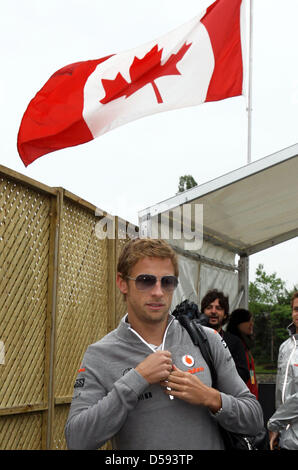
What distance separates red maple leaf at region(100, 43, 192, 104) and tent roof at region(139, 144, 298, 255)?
1.72 meters

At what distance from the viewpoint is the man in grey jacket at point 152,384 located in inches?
91.0

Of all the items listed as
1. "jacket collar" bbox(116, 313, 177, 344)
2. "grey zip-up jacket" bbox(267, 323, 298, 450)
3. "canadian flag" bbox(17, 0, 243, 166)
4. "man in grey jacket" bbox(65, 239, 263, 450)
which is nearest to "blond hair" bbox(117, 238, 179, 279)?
"man in grey jacket" bbox(65, 239, 263, 450)

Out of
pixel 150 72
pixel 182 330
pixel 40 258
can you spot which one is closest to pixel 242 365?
pixel 40 258

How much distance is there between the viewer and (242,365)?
19.7 feet

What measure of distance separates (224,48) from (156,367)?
6957mm

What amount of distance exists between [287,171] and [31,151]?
3165mm

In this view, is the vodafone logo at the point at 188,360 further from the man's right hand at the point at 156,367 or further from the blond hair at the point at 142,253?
the blond hair at the point at 142,253

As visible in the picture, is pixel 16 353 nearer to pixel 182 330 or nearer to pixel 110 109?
pixel 182 330

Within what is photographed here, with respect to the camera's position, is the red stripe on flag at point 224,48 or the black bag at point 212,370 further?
the red stripe on flag at point 224,48

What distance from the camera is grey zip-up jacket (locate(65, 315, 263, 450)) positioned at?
2.30m

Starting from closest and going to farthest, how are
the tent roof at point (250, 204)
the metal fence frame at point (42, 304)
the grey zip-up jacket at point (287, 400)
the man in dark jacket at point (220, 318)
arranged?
the grey zip-up jacket at point (287, 400), the metal fence frame at point (42, 304), the man in dark jacket at point (220, 318), the tent roof at point (250, 204)

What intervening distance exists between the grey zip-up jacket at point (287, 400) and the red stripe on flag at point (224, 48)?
436 centimetres

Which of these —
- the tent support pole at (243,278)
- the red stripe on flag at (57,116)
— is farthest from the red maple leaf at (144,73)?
the tent support pole at (243,278)

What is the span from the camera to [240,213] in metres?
8.43
